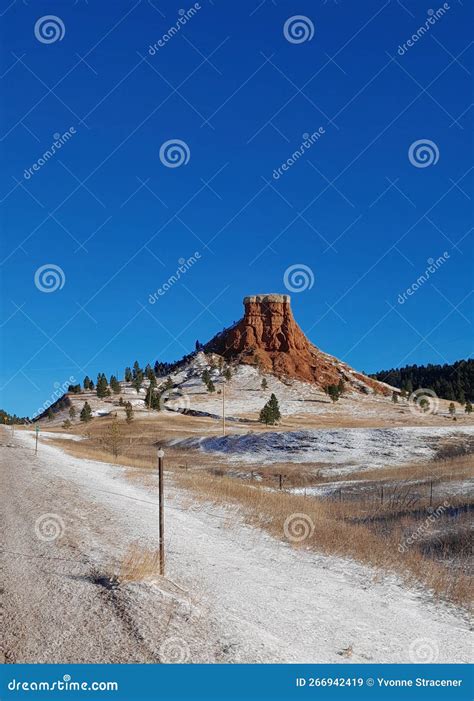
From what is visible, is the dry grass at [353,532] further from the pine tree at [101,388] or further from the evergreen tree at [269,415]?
the pine tree at [101,388]

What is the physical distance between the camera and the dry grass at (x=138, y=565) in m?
8.84

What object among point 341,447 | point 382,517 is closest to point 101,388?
point 341,447

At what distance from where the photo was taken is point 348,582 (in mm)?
11281

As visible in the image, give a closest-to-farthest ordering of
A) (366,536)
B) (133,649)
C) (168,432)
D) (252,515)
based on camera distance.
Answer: (133,649), (366,536), (252,515), (168,432)

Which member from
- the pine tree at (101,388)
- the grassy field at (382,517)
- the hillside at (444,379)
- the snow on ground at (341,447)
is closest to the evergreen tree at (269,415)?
the snow on ground at (341,447)

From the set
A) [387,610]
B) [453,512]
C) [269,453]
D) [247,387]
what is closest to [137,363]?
[247,387]

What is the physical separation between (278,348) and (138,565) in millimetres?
147451

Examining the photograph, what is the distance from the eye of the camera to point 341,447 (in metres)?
53.6

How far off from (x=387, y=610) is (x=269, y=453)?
47.4m

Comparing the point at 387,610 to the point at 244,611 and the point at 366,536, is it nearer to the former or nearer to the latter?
the point at 244,611

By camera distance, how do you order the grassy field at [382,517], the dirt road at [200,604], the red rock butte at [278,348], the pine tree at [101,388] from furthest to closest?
the red rock butte at [278,348]
the pine tree at [101,388]
the grassy field at [382,517]
the dirt road at [200,604]

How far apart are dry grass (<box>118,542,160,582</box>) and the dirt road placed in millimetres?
170

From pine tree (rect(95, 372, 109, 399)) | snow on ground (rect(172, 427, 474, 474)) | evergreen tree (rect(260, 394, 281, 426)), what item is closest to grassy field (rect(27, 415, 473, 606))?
snow on ground (rect(172, 427, 474, 474))

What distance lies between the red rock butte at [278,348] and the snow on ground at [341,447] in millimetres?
81021
